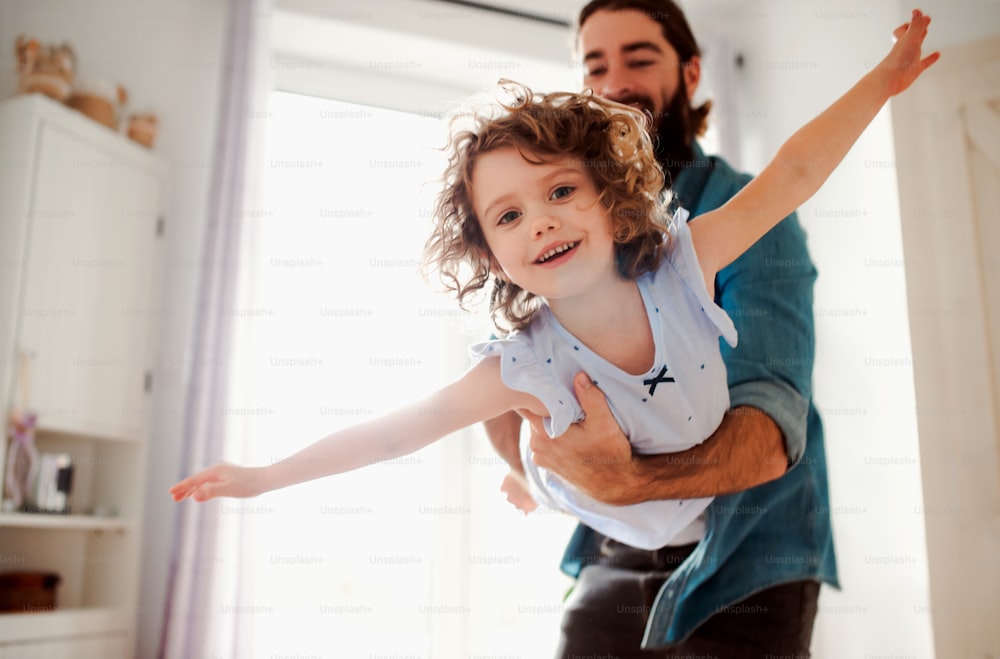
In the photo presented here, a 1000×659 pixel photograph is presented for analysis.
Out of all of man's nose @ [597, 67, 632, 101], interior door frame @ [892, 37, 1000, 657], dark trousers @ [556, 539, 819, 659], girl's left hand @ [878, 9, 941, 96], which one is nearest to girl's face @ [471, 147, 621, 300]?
girl's left hand @ [878, 9, 941, 96]

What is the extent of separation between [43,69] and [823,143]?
2476mm

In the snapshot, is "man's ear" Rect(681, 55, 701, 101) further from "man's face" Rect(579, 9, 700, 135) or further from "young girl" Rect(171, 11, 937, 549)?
"young girl" Rect(171, 11, 937, 549)

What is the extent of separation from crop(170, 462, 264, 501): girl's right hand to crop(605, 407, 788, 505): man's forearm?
0.50m

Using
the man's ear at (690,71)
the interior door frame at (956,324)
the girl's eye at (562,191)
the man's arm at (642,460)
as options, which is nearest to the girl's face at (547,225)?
the girl's eye at (562,191)

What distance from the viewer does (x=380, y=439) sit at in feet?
3.64

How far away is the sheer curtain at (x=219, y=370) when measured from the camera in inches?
104

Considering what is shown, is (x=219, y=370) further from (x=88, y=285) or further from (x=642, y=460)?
(x=642, y=460)

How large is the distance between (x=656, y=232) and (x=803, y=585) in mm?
621

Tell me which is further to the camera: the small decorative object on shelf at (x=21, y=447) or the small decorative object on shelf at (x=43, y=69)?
the small decorative object on shelf at (x=43, y=69)

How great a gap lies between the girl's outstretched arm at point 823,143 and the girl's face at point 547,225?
0.64 ft

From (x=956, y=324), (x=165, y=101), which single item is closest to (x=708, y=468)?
(x=956, y=324)

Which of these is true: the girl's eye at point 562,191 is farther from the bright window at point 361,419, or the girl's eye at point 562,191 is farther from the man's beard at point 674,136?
the bright window at point 361,419

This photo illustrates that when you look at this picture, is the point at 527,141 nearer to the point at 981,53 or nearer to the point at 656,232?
the point at 656,232

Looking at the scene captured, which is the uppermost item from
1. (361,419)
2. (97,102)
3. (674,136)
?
(97,102)
